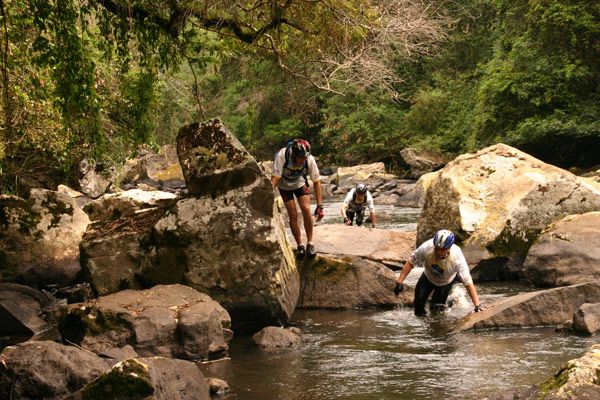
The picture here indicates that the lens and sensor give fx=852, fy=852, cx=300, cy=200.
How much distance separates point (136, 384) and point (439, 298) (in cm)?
672

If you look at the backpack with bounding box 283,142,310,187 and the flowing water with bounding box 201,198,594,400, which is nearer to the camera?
the flowing water with bounding box 201,198,594,400

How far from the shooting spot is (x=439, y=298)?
514 inches

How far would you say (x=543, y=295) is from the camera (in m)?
11.4

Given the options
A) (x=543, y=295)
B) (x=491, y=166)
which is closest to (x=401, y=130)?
(x=491, y=166)

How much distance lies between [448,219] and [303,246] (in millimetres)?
4125

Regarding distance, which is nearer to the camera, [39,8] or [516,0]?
[39,8]

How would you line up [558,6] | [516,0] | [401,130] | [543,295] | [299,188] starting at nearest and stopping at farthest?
[543,295]
[299,188]
[558,6]
[516,0]
[401,130]

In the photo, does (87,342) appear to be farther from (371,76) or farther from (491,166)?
(491,166)

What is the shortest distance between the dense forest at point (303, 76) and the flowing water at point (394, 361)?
125 inches

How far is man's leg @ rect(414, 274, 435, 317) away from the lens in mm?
12828

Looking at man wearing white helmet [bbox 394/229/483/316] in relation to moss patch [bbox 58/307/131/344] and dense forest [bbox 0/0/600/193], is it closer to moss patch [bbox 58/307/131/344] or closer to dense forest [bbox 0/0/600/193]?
→ dense forest [bbox 0/0/600/193]

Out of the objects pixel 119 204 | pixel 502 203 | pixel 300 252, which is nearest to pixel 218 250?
pixel 300 252

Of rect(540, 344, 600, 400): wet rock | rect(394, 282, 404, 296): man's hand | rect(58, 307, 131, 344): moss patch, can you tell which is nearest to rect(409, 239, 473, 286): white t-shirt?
rect(394, 282, 404, 296): man's hand

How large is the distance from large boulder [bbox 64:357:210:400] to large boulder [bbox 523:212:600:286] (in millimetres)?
7659
